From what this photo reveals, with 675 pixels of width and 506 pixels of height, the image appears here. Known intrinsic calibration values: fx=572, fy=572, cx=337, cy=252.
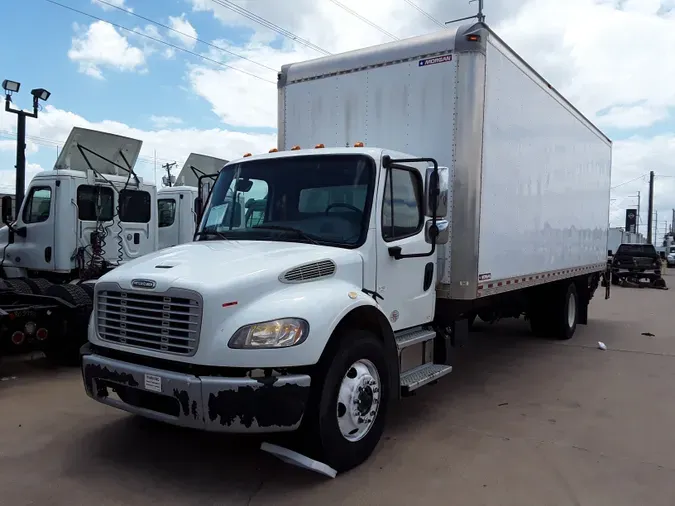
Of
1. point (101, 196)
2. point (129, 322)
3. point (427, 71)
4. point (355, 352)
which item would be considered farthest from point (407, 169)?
point (101, 196)

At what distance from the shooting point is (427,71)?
573 cm

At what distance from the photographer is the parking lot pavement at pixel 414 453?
393cm

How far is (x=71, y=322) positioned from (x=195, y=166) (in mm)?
6515

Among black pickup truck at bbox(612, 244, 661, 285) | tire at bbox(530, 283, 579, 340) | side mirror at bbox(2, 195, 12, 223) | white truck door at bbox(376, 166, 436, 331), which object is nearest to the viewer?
white truck door at bbox(376, 166, 436, 331)

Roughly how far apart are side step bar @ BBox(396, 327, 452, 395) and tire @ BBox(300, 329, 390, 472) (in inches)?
16.5

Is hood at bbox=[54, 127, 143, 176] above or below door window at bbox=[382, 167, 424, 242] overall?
above

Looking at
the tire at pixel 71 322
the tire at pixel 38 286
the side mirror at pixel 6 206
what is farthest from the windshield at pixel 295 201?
the side mirror at pixel 6 206

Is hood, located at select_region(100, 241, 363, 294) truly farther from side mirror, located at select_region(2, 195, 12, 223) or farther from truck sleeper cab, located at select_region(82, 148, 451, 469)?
side mirror, located at select_region(2, 195, 12, 223)

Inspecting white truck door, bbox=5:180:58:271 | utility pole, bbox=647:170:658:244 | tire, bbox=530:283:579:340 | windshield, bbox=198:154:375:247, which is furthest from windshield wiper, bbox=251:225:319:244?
utility pole, bbox=647:170:658:244

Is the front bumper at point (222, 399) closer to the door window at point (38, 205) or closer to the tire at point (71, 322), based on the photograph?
the tire at point (71, 322)

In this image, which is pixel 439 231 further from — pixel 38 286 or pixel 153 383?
pixel 38 286

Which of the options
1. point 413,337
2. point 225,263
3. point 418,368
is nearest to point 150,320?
point 225,263

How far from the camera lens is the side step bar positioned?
4.90m

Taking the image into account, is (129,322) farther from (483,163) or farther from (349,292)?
(483,163)
